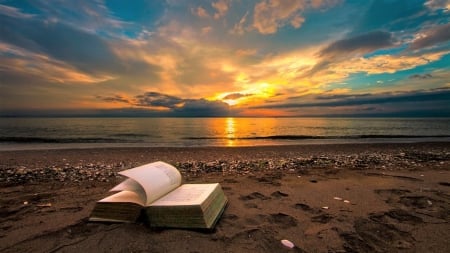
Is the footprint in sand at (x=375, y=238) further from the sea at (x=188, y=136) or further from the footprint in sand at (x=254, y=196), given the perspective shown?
the sea at (x=188, y=136)

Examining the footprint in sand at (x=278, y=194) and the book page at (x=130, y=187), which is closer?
the book page at (x=130, y=187)

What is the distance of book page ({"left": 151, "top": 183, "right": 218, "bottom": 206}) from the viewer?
3283 millimetres

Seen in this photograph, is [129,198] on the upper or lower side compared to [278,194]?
upper

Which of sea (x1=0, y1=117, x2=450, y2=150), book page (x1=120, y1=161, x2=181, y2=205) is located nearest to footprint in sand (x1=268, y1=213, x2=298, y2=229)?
book page (x1=120, y1=161, x2=181, y2=205)

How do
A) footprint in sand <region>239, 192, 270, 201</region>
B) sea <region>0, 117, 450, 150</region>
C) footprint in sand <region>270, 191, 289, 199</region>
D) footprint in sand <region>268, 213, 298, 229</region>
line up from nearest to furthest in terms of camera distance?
footprint in sand <region>268, 213, 298, 229</region>
footprint in sand <region>239, 192, 270, 201</region>
footprint in sand <region>270, 191, 289, 199</region>
sea <region>0, 117, 450, 150</region>

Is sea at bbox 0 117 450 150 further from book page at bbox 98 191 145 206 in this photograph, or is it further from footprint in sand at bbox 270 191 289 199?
book page at bbox 98 191 145 206

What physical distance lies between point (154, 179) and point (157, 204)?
1.30 ft

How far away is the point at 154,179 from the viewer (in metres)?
3.53

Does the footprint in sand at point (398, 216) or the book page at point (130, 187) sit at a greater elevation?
the book page at point (130, 187)

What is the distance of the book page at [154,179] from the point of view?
3.29 meters

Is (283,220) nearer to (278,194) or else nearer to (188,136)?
(278,194)

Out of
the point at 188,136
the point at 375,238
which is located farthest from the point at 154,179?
the point at 188,136

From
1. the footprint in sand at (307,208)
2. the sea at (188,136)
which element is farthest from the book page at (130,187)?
the sea at (188,136)

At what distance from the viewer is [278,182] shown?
6.07m
